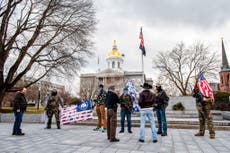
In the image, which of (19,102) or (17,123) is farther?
(19,102)

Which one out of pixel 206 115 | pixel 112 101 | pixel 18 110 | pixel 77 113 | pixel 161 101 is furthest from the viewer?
pixel 77 113

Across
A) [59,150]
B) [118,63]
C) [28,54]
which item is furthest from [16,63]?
[118,63]

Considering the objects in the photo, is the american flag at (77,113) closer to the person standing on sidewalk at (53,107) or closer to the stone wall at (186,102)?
the person standing on sidewalk at (53,107)

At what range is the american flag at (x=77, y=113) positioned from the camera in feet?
35.7

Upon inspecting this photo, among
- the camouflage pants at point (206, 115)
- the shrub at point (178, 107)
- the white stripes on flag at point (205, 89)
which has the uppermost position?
the white stripes on flag at point (205, 89)

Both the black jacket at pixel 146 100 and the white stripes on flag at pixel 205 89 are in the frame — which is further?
the white stripes on flag at pixel 205 89

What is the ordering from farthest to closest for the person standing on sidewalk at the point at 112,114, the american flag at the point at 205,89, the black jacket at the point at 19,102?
1. the black jacket at the point at 19,102
2. the american flag at the point at 205,89
3. the person standing on sidewalk at the point at 112,114

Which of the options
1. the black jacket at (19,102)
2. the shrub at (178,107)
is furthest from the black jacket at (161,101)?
the shrub at (178,107)

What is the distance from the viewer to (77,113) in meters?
11.0

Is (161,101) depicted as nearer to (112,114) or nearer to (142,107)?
(142,107)

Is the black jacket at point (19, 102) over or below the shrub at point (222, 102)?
over

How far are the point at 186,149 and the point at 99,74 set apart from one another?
8038 centimetres

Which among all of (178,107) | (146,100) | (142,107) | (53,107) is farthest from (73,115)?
(178,107)

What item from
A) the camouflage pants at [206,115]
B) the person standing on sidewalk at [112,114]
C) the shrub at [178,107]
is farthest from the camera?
the shrub at [178,107]
